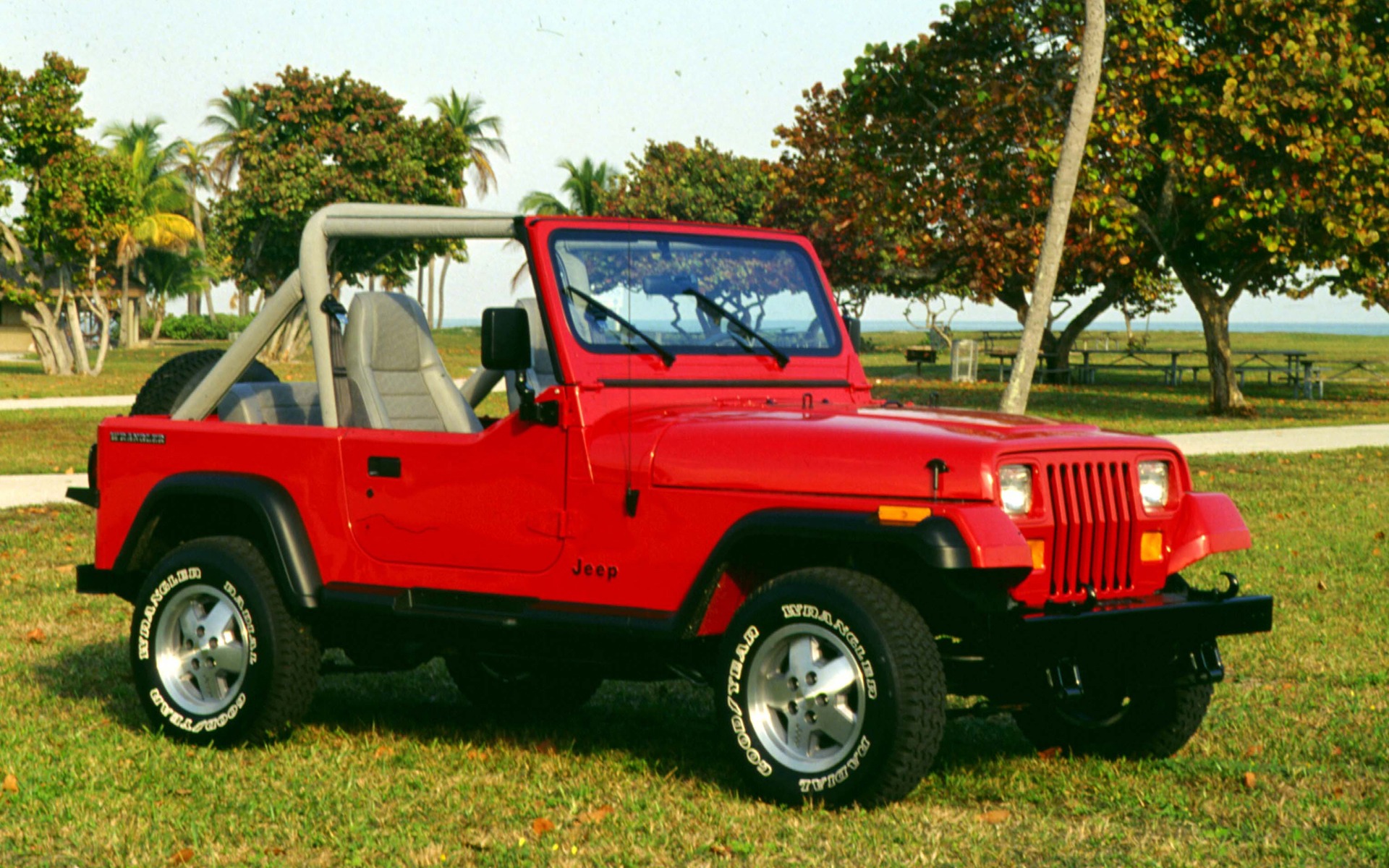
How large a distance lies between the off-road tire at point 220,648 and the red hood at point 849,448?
177 cm

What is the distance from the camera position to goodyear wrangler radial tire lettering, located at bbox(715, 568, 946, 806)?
5312mm

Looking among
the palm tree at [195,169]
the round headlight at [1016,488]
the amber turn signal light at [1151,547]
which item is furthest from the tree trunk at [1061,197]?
the palm tree at [195,169]

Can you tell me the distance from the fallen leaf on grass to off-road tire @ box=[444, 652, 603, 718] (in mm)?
1731

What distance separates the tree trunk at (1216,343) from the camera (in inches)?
1222

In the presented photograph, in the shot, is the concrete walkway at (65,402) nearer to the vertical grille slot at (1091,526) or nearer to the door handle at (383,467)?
the door handle at (383,467)

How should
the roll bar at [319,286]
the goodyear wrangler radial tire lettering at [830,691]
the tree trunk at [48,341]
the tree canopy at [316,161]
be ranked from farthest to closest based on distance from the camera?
the tree canopy at [316,161]
the tree trunk at [48,341]
the roll bar at [319,286]
the goodyear wrangler radial tire lettering at [830,691]

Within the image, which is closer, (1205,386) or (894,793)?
(894,793)

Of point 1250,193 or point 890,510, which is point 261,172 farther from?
point 890,510

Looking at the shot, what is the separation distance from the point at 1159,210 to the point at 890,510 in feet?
81.5

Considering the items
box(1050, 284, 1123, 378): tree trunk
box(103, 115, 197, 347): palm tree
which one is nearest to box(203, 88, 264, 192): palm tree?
box(103, 115, 197, 347): palm tree

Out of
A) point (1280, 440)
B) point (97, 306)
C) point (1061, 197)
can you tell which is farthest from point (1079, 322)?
point (1061, 197)

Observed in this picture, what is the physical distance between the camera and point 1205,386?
42.8 meters

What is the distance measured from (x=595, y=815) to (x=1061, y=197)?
46.1 ft

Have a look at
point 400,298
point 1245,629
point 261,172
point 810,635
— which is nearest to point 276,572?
point 400,298
